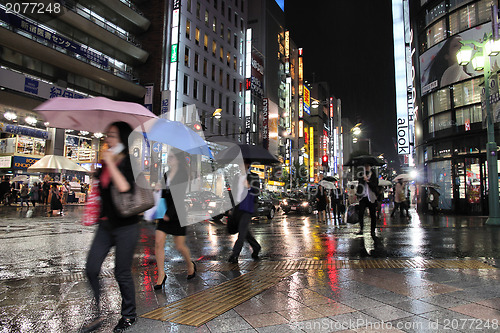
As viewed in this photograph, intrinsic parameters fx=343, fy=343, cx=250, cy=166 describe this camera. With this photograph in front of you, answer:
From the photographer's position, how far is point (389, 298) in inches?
158

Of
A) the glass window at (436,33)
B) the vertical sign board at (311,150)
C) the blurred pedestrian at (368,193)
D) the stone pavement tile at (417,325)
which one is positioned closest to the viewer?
the stone pavement tile at (417,325)

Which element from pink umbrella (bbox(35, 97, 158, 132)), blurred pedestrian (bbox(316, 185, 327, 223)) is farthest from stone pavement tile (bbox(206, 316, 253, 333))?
blurred pedestrian (bbox(316, 185, 327, 223))

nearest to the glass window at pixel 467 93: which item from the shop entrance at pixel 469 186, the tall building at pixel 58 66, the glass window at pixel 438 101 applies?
the glass window at pixel 438 101

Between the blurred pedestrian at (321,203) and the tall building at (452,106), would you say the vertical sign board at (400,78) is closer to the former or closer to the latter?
the tall building at (452,106)

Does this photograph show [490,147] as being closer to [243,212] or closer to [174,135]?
[243,212]

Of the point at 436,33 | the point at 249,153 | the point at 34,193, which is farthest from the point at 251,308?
the point at 34,193

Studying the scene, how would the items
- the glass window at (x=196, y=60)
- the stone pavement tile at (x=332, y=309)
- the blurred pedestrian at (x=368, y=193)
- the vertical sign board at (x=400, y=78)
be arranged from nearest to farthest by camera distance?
the stone pavement tile at (x=332, y=309) < the blurred pedestrian at (x=368, y=193) < the vertical sign board at (x=400, y=78) < the glass window at (x=196, y=60)

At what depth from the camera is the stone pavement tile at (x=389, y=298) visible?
12.8 feet

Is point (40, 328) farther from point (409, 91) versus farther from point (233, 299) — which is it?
point (409, 91)

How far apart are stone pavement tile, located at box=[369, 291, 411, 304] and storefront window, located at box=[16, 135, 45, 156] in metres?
29.6

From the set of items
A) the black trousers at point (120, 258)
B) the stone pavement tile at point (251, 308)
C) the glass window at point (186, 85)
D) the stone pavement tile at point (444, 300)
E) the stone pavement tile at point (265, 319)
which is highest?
the glass window at point (186, 85)

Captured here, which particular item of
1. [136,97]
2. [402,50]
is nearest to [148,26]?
[136,97]

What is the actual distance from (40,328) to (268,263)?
3.78 meters

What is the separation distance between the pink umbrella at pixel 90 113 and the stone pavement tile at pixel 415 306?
3.58 meters
